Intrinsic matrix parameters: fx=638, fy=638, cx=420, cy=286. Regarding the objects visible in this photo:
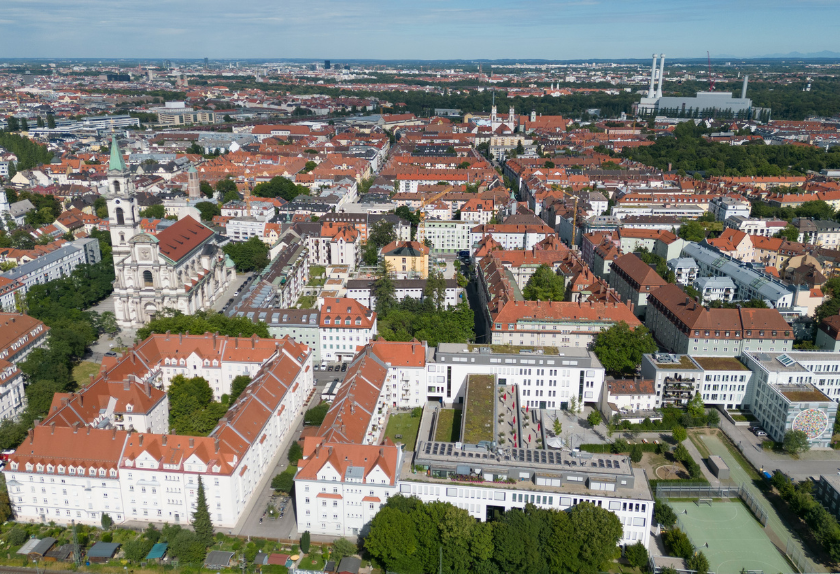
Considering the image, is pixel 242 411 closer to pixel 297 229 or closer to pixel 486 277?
pixel 486 277

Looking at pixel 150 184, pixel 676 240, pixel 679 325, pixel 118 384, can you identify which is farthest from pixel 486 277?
pixel 150 184

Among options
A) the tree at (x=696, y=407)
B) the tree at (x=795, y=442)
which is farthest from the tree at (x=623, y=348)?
the tree at (x=795, y=442)

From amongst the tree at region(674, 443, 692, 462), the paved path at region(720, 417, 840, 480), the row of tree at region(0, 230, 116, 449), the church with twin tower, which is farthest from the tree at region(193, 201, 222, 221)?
the paved path at region(720, 417, 840, 480)

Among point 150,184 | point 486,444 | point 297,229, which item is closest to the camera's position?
point 486,444

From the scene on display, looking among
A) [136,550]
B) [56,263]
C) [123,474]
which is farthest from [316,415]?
[56,263]

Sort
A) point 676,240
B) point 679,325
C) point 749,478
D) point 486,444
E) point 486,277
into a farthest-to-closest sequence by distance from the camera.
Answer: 1. point 676,240
2. point 486,277
3. point 679,325
4. point 749,478
5. point 486,444

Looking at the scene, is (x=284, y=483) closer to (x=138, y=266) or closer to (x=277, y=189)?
(x=138, y=266)
